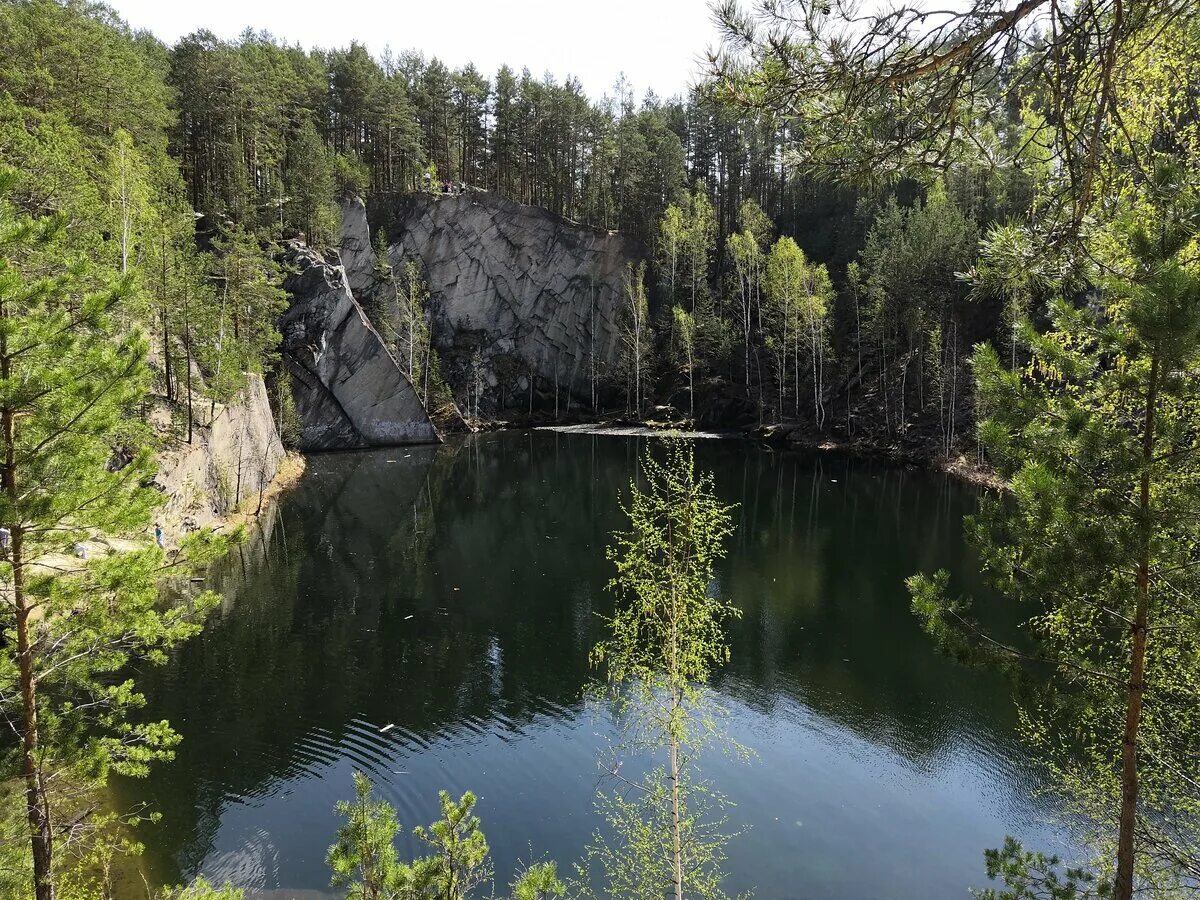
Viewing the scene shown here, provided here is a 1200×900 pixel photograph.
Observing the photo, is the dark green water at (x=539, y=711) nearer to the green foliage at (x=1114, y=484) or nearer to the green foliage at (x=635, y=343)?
the green foliage at (x=1114, y=484)

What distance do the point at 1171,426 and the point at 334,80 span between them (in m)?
74.3

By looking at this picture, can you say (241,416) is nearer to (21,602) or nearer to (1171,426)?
(21,602)

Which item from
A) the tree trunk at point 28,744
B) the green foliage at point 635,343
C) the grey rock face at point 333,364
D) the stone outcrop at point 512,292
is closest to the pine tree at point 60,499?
the tree trunk at point 28,744

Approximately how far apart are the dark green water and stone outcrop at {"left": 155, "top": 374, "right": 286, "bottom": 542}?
8.04 feet

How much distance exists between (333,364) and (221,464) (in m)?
21.2

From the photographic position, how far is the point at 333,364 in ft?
173

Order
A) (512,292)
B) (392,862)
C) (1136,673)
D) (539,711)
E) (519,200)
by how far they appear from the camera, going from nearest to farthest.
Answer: (1136,673)
(392,862)
(539,711)
(512,292)
(519,200)

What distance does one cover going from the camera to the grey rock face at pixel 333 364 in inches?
2046

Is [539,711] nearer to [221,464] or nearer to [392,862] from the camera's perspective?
[392,862]

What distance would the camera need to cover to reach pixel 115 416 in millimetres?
8219

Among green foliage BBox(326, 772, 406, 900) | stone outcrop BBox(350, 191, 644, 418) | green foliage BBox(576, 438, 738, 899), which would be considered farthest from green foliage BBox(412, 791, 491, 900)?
stone outcrop BBox(350, 191, 644, 418)

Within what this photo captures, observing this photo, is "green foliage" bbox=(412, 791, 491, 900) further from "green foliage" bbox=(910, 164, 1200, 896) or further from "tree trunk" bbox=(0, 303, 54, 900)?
"green foliage" bbox=(910, 164, 1200, 896)

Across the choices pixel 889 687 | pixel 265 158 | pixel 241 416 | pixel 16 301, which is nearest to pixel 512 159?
pixel 265 158

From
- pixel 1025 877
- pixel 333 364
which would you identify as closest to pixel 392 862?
pixel 1025 877
